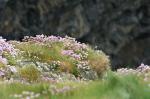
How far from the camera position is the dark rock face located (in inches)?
2175

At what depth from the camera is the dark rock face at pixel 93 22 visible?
55.2 m

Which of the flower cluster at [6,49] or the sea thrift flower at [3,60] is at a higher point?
the flower cluster at [6,49]

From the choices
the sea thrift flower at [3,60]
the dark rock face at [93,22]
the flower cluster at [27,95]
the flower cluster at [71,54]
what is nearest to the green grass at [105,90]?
the flower cluster at [27,95]

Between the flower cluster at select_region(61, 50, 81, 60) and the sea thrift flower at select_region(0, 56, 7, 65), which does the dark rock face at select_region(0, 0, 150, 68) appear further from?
the sea thrift flower at select_region(0, 56, 7, 65)

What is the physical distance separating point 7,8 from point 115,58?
18.6 m

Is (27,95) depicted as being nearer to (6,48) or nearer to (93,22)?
(6,48)

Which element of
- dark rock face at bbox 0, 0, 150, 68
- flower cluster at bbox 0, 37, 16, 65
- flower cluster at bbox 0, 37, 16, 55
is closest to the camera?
flower cluster at bbox 0, 37, 16, 65

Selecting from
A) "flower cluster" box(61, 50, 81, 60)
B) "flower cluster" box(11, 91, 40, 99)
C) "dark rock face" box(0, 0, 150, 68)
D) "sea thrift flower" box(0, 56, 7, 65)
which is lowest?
"flower cluster" box(11, 91, 40, 99)

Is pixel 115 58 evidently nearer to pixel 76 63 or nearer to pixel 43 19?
pixel 43 19

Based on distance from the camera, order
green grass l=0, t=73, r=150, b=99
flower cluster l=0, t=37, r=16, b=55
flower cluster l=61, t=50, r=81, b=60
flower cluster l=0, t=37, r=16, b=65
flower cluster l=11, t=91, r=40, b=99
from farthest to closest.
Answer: flower cluster l=61, t=50, r=81, b=60
flower cluster l=0, t=37, r=16, b=55
flower cluster l=0, t=37, r=16, b=65
flower cluster l=11, t=91, r=40, b=99
green grass l=0, t=73, r=150, b=99

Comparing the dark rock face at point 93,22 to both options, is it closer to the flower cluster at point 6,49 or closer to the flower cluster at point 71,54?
the flower cluster at point 71,54

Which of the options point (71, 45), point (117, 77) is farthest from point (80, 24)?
point (117, 77)

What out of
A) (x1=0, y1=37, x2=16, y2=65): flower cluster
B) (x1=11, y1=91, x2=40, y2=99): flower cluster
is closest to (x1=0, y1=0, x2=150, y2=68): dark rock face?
(x1=0, y1=37, x2=16, y2=65): flower cluster

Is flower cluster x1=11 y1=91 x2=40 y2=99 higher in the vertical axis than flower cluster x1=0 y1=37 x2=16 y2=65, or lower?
lower
